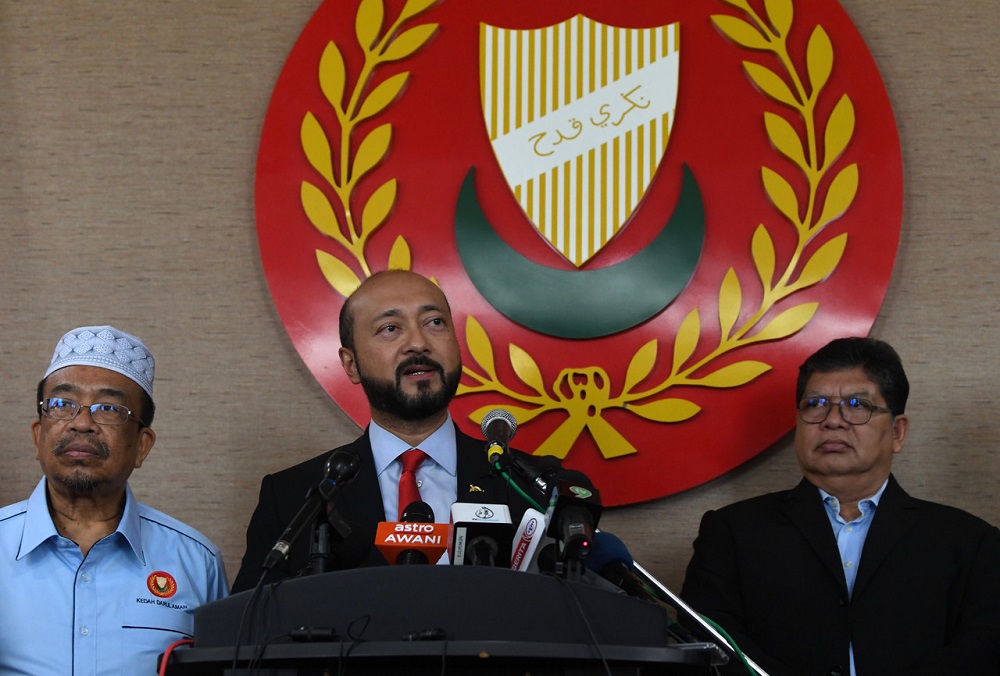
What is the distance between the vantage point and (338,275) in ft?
10.7

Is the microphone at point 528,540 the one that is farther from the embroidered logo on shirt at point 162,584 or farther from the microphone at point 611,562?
the embroidered logo on shirt at point 162,584

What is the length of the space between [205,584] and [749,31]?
6.89ft

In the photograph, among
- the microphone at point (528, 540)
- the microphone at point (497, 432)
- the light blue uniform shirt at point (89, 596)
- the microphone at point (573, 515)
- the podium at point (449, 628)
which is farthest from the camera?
the light blue uniform shirt at point (89, 596)

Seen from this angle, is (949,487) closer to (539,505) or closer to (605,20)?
(605,20)

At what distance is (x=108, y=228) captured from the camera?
3.40 meters

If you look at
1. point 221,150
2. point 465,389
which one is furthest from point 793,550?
point 221,150

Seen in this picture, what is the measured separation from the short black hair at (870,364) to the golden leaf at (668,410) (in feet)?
1.02

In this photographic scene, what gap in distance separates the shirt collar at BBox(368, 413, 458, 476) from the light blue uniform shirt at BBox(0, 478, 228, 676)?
0.49 metres

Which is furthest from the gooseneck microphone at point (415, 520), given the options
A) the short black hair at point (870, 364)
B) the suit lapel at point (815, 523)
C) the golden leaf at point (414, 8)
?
the golden leaf at point (414, 8)

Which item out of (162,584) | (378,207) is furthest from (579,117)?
(162,584)

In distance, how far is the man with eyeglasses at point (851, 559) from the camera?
8.74 ft

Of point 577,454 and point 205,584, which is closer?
point 205,584

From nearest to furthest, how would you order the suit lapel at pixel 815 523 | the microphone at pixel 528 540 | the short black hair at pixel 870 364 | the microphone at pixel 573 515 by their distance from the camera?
1. the microphone at pixel 573 515
2. the microphone at pixel 528 540
3. the suit lapel at pixel 815 523
4. the short black hair at pixel 870 364

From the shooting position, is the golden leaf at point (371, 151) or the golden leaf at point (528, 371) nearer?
the golden leaf at point (528, 371)
